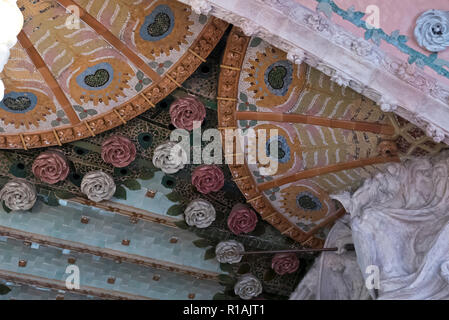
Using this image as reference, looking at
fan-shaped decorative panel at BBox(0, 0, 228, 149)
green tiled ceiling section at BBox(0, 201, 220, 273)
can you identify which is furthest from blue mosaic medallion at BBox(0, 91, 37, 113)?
green tiled ceiling section at BBox(0, 201, 220, 273)

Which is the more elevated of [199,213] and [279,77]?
[279,77]

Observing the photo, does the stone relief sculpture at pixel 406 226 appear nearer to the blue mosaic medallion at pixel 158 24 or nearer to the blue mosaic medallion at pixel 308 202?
the blue mosaic medallion at pixel 308 202

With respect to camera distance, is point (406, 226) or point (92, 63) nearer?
point (406, 226)

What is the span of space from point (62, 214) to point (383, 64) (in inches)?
159

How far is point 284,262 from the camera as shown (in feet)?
31.2

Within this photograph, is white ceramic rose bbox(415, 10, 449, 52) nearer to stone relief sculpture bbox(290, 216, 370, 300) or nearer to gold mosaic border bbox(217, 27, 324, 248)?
gold mosaic border bbox(217, 27, 324, 248)

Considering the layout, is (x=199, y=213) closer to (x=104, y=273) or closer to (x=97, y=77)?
(x=104, y=273)

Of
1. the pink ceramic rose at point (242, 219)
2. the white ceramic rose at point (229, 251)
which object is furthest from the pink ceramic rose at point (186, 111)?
the white ceramic rose at point (229, 251)

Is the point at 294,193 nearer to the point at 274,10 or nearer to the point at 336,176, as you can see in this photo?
the point at 336,176

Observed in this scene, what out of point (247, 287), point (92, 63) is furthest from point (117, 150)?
point (247, 287)

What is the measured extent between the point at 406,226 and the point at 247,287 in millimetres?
2398

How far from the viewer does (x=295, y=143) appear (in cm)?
859

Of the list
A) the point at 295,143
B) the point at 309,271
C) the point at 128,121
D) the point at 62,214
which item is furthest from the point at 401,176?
the point at 62,214

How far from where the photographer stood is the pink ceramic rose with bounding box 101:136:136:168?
8523 millimetres
